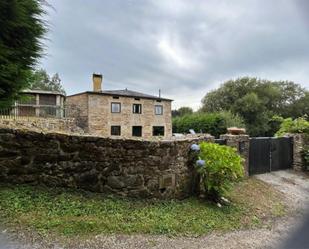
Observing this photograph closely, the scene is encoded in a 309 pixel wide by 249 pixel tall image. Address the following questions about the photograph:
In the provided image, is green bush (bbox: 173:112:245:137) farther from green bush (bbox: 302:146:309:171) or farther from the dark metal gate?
green bush (bbox: 302:146:309:171)

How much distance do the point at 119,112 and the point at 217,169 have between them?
19.9m

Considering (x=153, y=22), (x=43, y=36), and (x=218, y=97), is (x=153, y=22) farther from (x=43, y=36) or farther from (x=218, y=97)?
(x=218, y=97)

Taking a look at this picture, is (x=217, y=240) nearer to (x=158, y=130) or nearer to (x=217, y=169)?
(x=217, y=169)

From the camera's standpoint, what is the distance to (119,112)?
24.3 meters

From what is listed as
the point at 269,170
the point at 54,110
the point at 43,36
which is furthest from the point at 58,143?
the point at 54,110

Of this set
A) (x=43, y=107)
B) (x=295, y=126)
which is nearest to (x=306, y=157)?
(x=295, y=126)

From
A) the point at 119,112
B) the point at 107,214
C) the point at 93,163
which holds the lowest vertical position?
A: the point at 107,214

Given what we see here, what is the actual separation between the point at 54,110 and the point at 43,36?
12212 millimetres

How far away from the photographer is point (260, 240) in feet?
13.2

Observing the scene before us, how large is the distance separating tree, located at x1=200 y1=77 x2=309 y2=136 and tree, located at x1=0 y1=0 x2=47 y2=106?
A: 100 ft

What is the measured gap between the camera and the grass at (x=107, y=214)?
10.8ft

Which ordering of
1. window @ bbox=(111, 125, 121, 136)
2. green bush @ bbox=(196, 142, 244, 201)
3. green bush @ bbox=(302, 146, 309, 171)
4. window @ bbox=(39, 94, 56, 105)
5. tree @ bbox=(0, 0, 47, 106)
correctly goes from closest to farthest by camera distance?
tree @ bbox=(0, 0, 47, 106) < green bush @ bbox=(196, 142, 244, 201) < green bush @ bbox=(302, 146, 309, 171) < window @ bbox=(39, 94, 56, 105) < window @ bbox=(111, 125, 121, 136)

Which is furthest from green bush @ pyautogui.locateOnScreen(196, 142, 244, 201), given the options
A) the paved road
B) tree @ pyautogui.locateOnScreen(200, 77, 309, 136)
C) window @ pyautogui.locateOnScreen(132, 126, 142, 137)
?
tree @ pyautogui.locateOnScreen(200, 77, 309, 136)

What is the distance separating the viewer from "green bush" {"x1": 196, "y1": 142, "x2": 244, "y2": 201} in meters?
5.12
